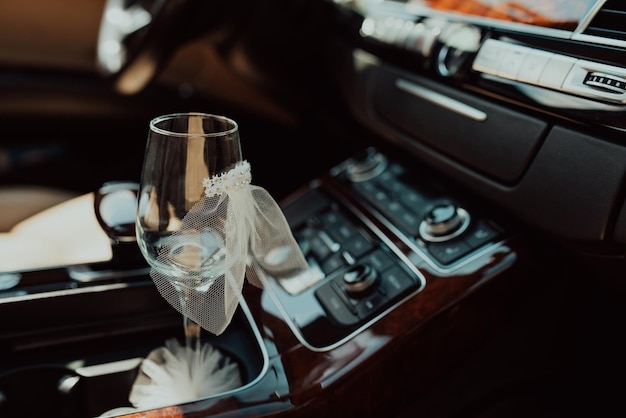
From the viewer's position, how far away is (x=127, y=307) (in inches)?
30.3

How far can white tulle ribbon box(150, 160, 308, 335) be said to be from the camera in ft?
1.83

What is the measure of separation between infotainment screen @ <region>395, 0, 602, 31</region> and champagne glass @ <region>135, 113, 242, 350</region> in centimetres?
36

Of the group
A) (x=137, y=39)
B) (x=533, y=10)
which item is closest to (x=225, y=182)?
(x=533, y=10)

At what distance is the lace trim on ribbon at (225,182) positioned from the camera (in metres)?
0.55

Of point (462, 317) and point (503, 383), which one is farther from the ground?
point (462, 317)

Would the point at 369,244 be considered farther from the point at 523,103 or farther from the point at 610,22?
the point at 610,22

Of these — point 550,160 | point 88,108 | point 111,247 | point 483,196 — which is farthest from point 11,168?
point 550,160

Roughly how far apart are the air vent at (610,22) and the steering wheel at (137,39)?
0.72m

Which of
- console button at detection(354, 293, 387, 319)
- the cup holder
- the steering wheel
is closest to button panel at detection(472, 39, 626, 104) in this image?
console button at detection(354, 293, 387, 319)

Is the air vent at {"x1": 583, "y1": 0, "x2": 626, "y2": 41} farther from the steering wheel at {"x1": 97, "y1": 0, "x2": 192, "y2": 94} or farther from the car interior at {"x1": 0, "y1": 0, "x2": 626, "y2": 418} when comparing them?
the steering wheel at {"x1": 97, "y1": 0, "x2": 192, "y2": 94}

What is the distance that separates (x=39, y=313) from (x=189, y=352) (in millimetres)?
185

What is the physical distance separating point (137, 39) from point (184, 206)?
0.78 metres

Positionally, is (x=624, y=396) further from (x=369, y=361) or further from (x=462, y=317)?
(x=369, y=361)

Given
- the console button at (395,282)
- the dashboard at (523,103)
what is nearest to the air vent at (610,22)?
the dashboard at (523,103)
